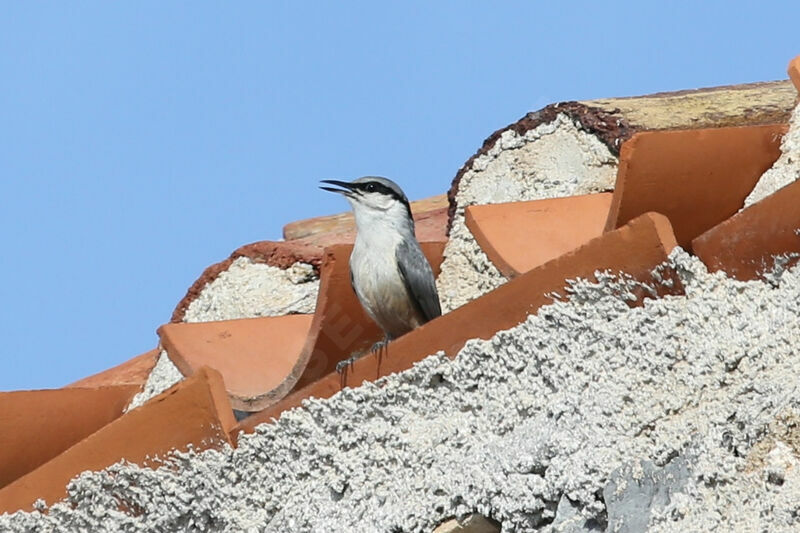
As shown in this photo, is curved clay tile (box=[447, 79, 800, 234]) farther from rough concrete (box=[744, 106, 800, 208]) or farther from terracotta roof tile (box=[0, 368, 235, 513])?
terracotta roof tile (box=[0, 368, 235, 513])

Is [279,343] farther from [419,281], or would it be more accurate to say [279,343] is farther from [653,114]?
[653,114]

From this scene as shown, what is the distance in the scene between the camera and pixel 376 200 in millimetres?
5637

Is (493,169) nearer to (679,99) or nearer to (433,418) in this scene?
(679,99)

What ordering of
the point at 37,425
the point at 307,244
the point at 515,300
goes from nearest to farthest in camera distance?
the point at 515,300 → the point at 37,425 → the point at 307,244

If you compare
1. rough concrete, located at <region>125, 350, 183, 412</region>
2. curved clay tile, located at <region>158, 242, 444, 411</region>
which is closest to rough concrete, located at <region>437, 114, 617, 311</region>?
curved clay tile, located at <region>158, 242, 444, 411</region>

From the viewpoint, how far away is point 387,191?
5656mm

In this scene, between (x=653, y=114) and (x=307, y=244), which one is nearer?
(x=653, y=114)

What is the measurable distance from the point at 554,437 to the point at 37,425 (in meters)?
2.28

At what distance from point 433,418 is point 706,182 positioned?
1.01 metres

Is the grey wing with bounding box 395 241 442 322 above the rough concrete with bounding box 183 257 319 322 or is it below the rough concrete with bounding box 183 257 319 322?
below

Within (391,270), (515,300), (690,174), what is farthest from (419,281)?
(515,300)

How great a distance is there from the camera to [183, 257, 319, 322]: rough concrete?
580cm

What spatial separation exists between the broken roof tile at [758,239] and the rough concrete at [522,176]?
6.58 ft

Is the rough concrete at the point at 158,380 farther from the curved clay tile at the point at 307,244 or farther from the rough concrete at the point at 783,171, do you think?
the rough concrete at the point at 783,171
